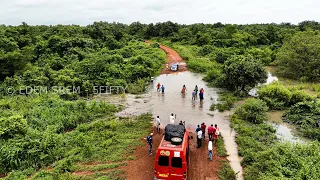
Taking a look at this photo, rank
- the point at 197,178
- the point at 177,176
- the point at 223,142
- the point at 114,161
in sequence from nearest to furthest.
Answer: the point at 177,176 < the point at 197,178 < the point at 114,161 < the point at 223,142

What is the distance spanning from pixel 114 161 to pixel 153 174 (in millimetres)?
2532

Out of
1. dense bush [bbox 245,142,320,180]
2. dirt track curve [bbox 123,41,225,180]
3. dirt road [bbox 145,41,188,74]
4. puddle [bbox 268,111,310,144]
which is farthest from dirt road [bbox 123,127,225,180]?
dirt road [bbox 145,41,188,74]

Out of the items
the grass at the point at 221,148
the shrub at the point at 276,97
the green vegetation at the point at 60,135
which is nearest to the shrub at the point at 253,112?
the shrub at the point at 276,97

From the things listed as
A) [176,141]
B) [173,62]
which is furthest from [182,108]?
[173,62]

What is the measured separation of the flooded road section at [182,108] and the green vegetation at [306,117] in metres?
4.91

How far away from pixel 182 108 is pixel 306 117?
9.48 metres

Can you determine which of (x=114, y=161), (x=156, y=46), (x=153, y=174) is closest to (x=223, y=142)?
(x=153, y=174)

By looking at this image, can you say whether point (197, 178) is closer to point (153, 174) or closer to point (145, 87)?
point (153, 174)

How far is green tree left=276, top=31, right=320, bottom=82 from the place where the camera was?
33.0 metres

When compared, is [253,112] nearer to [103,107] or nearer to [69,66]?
[103,107]

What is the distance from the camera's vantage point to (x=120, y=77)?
31375 millimetres

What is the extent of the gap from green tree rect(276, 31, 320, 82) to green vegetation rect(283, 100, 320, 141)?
1325 centimetres

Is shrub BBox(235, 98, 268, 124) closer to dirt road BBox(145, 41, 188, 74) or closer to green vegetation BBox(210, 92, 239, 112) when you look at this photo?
green vegetation BBox(210, 92, 239, 112)

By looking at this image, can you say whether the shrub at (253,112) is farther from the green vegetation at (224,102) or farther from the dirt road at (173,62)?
the dirt road at (173,62)
